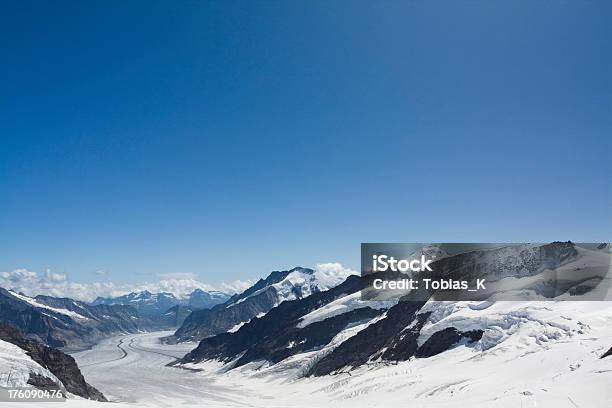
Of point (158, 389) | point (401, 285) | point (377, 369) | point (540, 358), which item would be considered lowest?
point (158, 389)

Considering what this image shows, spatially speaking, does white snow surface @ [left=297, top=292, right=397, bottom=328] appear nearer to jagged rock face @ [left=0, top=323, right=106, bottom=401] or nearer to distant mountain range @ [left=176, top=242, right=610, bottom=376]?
distant mountain range @ [left=176, top=242, right=610, bottom=376]

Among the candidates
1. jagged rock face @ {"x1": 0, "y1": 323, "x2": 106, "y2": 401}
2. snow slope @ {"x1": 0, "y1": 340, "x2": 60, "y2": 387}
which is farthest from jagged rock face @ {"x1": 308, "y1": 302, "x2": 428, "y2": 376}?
snow slope @ {"x1": 0, "y1": 340, "x2": 60, "y2": 387}

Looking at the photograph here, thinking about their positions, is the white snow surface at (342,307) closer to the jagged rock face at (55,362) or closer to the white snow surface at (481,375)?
the white snow surface at (481,375)

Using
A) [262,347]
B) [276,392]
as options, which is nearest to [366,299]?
[262,347]

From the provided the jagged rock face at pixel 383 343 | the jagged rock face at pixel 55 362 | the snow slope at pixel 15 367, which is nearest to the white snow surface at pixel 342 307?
the jagged rock face at pixel 383 343

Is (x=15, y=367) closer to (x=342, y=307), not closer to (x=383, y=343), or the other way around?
(x=383, y=343)

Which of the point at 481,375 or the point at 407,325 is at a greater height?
the point at 407,325

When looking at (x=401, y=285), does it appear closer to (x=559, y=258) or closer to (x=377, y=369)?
(x=559, y=258)

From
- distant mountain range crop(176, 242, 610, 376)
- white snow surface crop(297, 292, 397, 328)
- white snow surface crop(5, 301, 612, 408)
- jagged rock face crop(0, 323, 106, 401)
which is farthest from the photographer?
white snow surface crop(297, 292, 397, 328)

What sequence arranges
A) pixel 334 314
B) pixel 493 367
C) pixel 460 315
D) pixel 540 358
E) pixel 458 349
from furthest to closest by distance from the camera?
pixel 334 314 → pixel 460 315 → pixel 458 349 → pixel 493 367 → pixel 540 358

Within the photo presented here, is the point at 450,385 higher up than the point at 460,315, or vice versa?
the point at 460,315

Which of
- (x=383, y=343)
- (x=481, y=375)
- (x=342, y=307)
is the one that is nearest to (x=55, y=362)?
(x=383, y=343)
